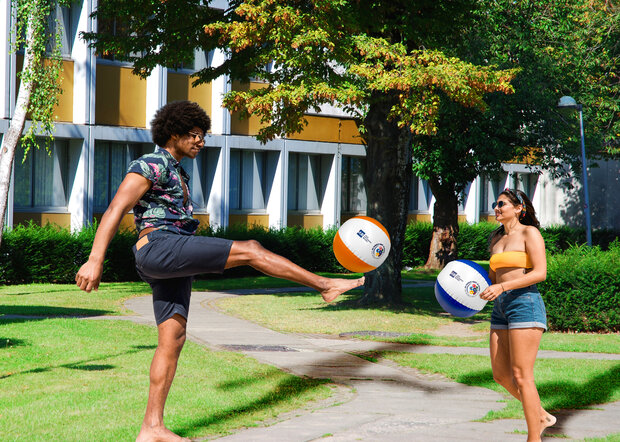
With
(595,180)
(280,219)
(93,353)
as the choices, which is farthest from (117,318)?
(595,180)

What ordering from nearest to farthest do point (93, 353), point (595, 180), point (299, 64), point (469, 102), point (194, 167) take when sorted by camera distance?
point (93, 353), point (299, 64), point (469, 102), point (194, 167), point (595, 180)

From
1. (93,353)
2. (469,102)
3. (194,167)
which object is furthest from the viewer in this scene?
(194,167)

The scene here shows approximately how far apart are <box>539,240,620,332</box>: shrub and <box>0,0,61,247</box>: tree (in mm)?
10763

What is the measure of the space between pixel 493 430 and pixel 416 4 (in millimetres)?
10851

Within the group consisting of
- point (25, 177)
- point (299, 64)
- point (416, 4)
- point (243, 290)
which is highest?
point (416, 4)

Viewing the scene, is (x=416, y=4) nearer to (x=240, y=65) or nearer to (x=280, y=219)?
(x=240, y=65)

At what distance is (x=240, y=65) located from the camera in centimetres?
1739

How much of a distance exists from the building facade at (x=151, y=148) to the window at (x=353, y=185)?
0.04 meters

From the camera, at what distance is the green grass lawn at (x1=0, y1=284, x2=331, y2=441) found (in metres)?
6.60

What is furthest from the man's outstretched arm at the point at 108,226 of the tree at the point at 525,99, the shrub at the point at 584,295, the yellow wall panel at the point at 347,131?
the yellow wall panel at the point at 347,131

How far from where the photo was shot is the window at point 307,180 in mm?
30641

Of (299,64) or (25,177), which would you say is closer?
(299,64)

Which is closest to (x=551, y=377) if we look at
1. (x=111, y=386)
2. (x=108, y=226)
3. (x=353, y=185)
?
(x=111, y=386)

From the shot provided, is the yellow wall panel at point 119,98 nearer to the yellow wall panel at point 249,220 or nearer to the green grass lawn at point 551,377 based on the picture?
the yellow wall panel at point 249,220
